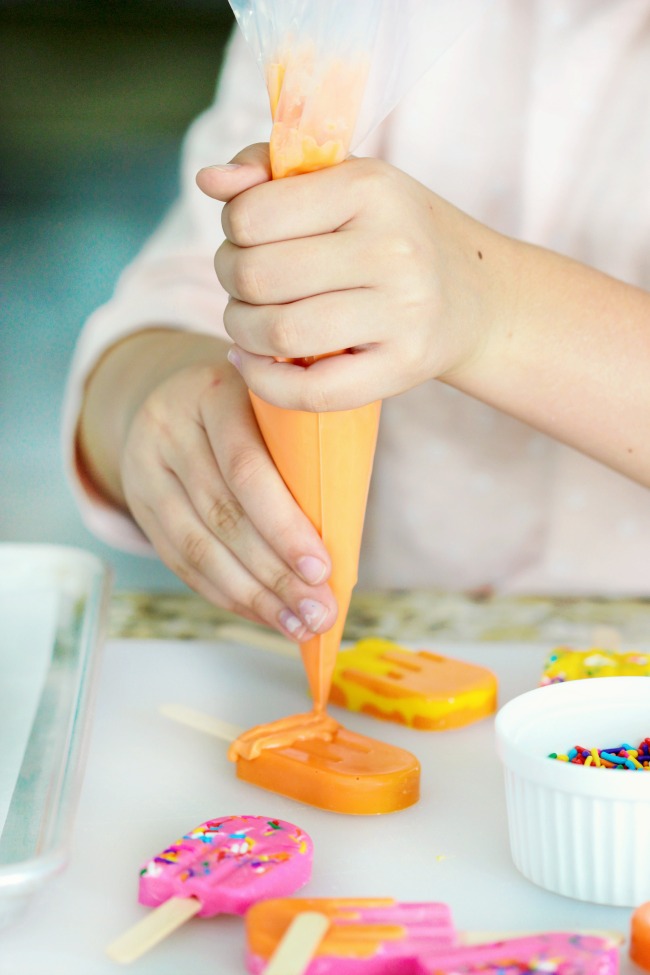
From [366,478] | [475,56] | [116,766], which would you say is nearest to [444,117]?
[475,56]

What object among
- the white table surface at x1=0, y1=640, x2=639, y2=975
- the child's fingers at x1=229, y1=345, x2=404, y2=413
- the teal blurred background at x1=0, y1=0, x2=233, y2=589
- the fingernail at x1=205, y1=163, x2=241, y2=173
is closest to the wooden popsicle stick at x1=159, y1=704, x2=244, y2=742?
the white table surface at x1=0, y1=640, x2=639, y2=975

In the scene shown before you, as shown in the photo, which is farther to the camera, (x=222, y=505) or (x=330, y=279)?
(x=222, y=505)

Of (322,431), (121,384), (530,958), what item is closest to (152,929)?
(530,958)

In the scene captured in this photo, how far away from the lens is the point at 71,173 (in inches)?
103

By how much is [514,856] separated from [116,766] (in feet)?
0.81

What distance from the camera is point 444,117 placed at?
3.64 ft

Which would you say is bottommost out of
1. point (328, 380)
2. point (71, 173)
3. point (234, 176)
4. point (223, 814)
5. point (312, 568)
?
point (223, 814)

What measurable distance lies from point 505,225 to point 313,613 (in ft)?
1.95

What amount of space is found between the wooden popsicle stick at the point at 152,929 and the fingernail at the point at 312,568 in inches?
8.2

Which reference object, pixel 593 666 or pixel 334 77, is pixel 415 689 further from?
pixel 334 77

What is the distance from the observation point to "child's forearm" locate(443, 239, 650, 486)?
74 cm

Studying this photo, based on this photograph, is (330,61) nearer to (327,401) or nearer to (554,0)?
(327,401)

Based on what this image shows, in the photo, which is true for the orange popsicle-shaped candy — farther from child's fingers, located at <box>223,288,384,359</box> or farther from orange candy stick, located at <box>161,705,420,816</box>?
child's fingers, located at <box>223,288,384,359</box>

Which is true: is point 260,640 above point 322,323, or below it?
below
